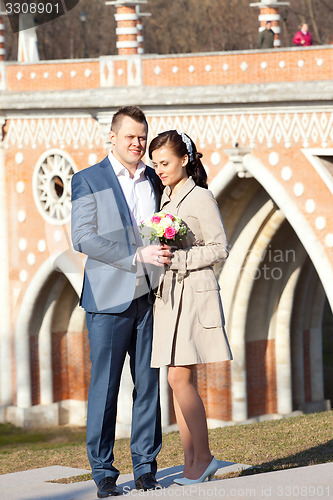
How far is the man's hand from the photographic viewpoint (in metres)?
5.54

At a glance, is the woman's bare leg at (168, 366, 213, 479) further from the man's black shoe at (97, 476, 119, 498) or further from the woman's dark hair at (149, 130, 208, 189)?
the woman's dark hair at (149, 130, 208, 189)

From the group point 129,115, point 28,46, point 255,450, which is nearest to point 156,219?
point 129,115

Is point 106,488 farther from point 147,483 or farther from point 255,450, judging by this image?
point 255,450

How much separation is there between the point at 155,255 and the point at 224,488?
1.23 meters

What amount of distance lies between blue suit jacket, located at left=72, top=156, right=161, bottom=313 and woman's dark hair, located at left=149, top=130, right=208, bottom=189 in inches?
11.6

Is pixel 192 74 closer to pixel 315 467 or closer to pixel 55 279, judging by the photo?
pixel 55 279

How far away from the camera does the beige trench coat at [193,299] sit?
A: 5.62 m

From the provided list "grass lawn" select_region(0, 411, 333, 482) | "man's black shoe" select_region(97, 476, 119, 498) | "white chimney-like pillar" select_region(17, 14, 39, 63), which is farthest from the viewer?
"white chimney-like pillar" select_region(17, 14, 39, 63)

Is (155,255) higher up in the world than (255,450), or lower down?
higher up

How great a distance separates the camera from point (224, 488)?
203 inches

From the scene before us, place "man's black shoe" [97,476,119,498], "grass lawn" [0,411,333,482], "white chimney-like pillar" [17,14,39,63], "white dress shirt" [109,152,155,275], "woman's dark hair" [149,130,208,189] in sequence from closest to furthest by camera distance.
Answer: "man's black shoe" [97,476,119,498] < "woman's dark hair" [149,130,208,189] < "white dress shirt" [109,152,155,275] < "grass lawn" [0,411,333,482] < "white chimney-like pillar" [17,14,39,63]

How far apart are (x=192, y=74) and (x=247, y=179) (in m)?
1.72

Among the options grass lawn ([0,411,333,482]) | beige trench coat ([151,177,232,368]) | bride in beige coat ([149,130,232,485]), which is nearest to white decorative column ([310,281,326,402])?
grass lawn ([0,411,333,482])

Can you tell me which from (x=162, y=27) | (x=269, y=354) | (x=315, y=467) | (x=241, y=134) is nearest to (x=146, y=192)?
(x=315, y=467)
